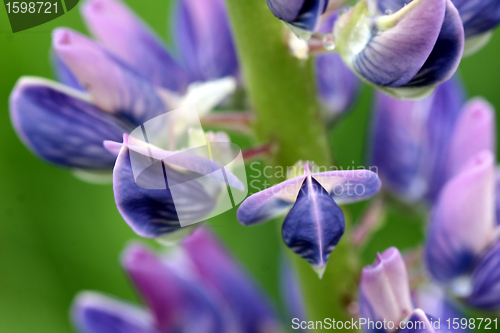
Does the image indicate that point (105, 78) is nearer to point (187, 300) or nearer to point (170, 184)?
point (170, 184)

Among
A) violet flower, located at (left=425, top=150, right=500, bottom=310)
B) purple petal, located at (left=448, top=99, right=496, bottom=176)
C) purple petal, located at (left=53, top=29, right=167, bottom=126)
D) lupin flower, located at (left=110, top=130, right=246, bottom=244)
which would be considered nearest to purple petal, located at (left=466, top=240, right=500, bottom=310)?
violet flower, located at (left=425, top=150, right=500, bottom=310)

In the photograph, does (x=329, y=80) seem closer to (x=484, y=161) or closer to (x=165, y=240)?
(x=484, y=161)

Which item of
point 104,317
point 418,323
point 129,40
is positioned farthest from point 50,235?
point 418,323

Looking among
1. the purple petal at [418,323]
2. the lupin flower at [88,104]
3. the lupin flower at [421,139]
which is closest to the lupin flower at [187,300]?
the lupin flower at [88,104]

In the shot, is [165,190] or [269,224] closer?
[165,190]

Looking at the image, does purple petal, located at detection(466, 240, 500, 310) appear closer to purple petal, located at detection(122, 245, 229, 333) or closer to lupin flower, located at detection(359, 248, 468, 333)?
lupin flower, located at detection(359, 248, 468, 333)

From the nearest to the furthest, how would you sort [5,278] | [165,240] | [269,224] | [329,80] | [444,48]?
[444,48]
[165,240]
[329,80]
[5,278]
[269,224]

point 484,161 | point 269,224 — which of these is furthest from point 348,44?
point 269,224
